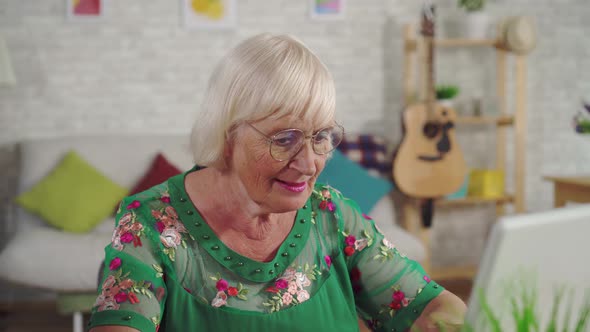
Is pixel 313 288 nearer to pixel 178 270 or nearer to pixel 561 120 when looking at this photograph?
pixel 178 270

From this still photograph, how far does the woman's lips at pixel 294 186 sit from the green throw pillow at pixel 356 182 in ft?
7.69

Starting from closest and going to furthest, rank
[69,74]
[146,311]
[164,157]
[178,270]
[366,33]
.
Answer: [146,311] < [178,270] < [164,157] < [69,74] < [366,33]

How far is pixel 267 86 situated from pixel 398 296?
1.61ft

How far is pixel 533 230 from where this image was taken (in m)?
0.65

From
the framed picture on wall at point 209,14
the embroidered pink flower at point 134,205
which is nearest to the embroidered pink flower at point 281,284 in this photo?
the embroidered pink flower at point 134,205

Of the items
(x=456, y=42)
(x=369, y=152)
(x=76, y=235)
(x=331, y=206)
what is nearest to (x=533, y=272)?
(x=331, y=206)

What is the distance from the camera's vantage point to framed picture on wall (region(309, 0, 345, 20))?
408 centimetres

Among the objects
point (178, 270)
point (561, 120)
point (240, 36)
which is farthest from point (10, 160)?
point (561, 120)

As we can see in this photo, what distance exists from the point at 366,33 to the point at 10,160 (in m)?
2.32

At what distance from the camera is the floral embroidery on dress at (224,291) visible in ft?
4.02

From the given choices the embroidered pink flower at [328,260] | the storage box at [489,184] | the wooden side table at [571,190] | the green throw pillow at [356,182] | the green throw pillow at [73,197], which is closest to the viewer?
the embroidered pink flower at [328,260]

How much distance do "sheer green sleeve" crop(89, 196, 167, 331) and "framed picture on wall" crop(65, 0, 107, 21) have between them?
2.86m

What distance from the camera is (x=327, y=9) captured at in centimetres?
410

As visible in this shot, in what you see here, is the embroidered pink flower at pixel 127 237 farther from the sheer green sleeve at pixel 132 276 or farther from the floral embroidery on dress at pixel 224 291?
the floral embroidery on dress at pixel 224 291
